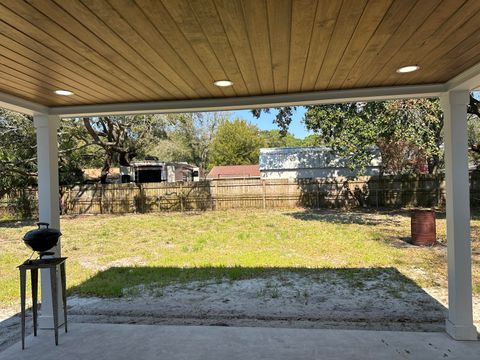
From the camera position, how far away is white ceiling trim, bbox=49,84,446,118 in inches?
126

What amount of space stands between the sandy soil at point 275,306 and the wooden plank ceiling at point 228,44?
226cm

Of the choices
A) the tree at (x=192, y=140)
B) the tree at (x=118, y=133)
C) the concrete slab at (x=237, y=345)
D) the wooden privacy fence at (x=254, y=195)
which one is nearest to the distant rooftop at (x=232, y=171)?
the tree at (x=192, y=140)

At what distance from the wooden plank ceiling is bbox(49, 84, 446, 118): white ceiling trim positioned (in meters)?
0.15

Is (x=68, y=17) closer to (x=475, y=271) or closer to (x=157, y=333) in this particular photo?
(x=157, y=333)

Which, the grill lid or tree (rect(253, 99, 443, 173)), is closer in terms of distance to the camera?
the grill lid

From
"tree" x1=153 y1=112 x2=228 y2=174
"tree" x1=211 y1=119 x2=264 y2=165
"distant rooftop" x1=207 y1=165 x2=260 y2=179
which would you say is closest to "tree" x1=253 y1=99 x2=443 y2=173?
"tree" x1=153 y1=112 x2=228 y2=174

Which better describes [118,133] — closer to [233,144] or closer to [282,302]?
[282,302]

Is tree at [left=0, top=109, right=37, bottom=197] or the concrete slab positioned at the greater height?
tree at [left=0, top=109, right=37, bottom=197]

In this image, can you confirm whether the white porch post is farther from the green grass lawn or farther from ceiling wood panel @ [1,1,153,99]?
ceiling wood panel @ [1,1,153,99]

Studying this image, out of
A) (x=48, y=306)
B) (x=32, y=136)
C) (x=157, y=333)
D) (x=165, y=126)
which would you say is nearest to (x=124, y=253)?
(x=48, y=306)

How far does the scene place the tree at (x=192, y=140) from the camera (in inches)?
914

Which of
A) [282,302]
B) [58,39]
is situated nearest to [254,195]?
[282,302]

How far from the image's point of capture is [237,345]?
305cm

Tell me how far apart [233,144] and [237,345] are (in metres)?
28.8
